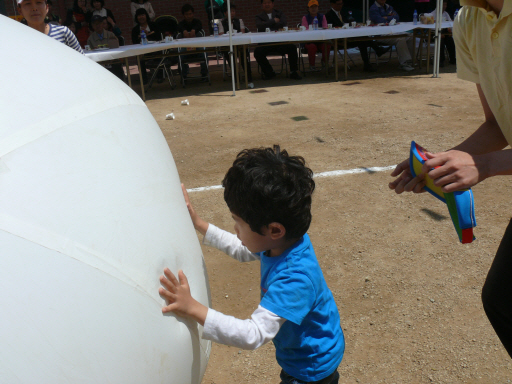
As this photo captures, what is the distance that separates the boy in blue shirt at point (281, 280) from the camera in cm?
138

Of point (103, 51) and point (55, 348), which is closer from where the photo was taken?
point (55, 348)

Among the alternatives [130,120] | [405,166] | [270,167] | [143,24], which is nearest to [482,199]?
[405,166]

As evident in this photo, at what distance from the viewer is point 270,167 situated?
4.83 feet

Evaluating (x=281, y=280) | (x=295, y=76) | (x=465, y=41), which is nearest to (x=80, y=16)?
(x=295, y=76)

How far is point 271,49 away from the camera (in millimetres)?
10609

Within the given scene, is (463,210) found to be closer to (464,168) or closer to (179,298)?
(464,168)

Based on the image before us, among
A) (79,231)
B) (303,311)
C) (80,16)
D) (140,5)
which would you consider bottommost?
(303,311)

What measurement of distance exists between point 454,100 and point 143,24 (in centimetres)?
773

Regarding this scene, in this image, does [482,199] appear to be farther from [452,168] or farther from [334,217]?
[452,168]

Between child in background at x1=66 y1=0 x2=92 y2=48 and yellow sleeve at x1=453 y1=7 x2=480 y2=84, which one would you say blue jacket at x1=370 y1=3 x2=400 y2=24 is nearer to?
child in background at x1=66 y1=0 x2=92 y2=48

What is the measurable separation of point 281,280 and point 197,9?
51.1 feet

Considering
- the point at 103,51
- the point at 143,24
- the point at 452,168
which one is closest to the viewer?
the point at 452,168

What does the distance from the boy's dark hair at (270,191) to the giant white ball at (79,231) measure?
251 millimetres

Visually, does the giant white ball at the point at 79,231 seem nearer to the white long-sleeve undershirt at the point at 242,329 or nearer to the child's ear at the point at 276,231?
the white long-sleeve undershirt at the point at 242,329
